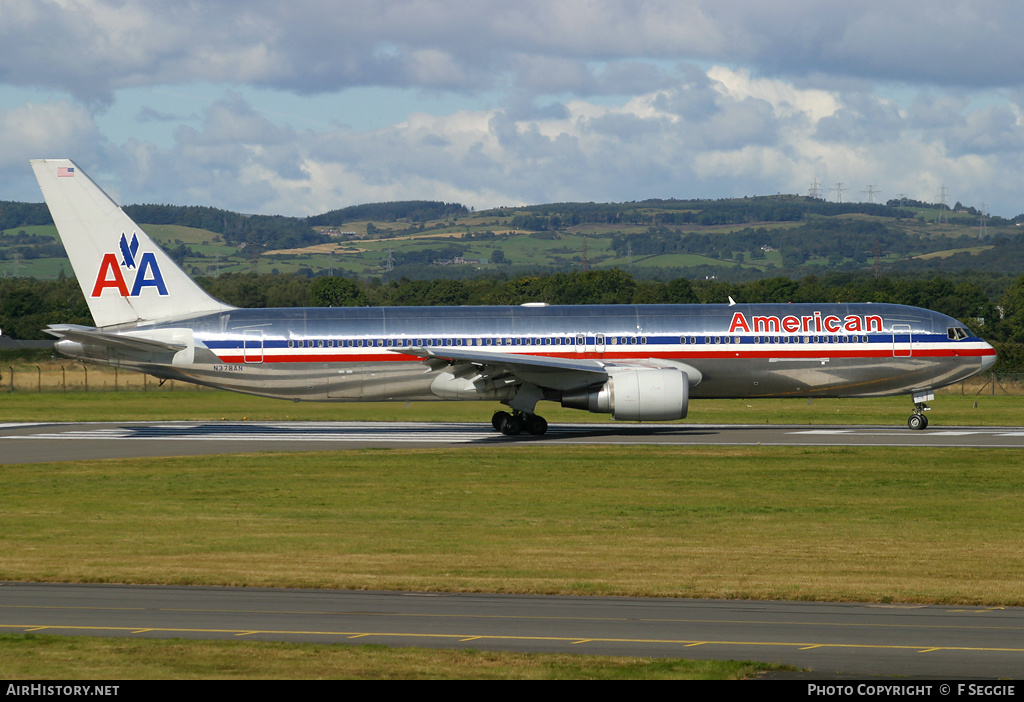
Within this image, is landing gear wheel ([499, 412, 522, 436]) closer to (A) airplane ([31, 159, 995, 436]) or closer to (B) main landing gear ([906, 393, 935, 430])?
(A) airplane ([31, 159, 995, 436])

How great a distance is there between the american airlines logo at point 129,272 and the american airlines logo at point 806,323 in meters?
21.4

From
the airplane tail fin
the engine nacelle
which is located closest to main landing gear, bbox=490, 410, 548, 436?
the engine nacelle

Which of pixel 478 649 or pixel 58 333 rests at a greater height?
pixel 58 333

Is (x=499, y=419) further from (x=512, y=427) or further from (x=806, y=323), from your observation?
(x=806, y=323)

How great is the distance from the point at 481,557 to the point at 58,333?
25.1 meters

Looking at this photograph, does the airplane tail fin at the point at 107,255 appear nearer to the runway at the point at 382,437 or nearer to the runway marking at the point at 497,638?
the runway at the point at 382,437

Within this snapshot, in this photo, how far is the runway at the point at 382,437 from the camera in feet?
116

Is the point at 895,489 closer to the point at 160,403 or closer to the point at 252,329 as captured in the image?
the point at 252,329

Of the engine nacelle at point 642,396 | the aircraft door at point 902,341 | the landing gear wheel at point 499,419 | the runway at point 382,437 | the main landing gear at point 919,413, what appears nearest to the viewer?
the runway at point 382,437

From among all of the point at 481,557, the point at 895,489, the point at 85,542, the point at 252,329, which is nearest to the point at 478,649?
the point at 481,557

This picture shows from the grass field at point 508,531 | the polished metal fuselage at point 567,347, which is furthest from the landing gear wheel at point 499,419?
the grass field at point 508,531

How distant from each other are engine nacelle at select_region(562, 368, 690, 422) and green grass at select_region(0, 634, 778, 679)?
25.2 meters

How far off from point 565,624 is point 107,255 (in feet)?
104

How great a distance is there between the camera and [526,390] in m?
38.7
